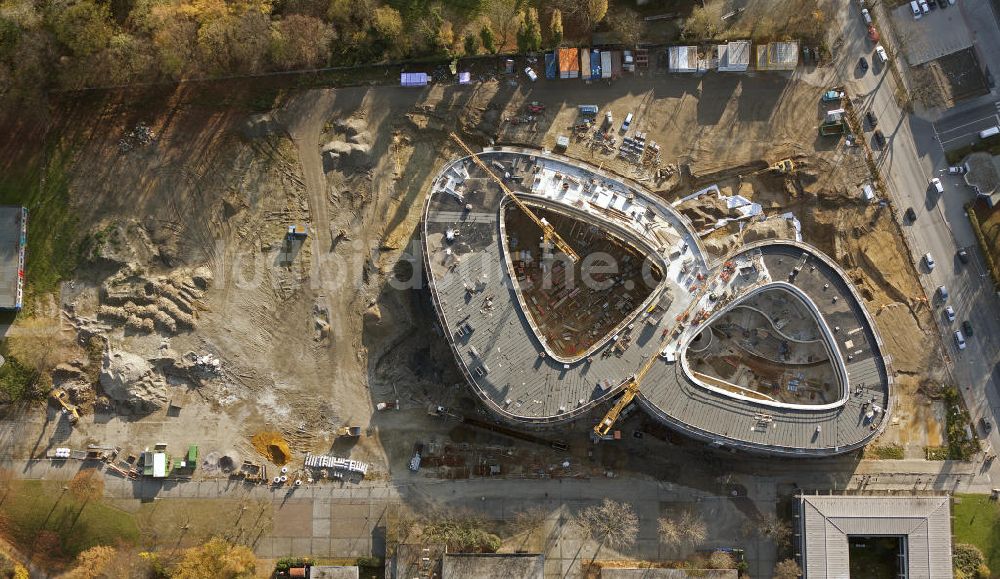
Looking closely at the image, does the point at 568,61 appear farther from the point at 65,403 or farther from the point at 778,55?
the point at 65,403

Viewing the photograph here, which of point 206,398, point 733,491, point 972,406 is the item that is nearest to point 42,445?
point 206,398

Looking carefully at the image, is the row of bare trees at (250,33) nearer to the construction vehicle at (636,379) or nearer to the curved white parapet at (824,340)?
the construction vehicle at (636,379)

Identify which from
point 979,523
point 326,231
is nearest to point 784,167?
point 979,523

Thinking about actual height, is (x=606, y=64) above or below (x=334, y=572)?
above

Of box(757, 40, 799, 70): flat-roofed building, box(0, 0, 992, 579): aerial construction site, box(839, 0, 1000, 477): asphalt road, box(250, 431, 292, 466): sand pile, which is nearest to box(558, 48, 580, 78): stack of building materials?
box(0, 0, 992, 579): aerial construction site

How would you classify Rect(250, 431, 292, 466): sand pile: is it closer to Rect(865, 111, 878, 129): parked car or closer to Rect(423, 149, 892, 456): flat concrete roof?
Rect(423, 149, 892, 456): flat concrete roof

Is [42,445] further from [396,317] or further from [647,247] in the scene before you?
[647,247]

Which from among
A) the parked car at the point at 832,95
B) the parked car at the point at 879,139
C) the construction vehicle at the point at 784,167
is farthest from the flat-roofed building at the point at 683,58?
the parked car at the point at 879,139
